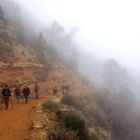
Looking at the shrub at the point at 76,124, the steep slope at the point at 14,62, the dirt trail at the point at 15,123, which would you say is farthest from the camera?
the steep slope at the point at 14,62

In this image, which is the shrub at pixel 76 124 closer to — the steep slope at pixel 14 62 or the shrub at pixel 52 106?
the shrub at pixel 52 106

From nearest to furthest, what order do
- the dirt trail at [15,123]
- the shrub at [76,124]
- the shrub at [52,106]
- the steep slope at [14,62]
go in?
the dirt trail at [15,123]
the shrub at [76,124]
the shrub at [52,106]
the steep slope at [14,62]

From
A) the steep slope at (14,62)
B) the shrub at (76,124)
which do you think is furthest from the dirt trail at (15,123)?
the steep slope at (14,62)

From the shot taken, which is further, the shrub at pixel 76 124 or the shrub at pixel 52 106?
the shrub at pixel 52 106

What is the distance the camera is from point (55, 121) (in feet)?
68.1

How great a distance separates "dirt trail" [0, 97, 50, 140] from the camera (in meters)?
17.4

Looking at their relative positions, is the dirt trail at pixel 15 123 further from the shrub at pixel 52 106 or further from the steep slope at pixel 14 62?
the steep slope at pixel 14 62

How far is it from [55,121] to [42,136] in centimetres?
373

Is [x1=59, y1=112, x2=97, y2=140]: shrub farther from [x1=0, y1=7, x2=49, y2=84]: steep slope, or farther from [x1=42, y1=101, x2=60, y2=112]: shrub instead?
[x1=0, y1=7, x2=49, y2=84]: steep slope

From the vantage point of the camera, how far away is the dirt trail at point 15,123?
17.4m

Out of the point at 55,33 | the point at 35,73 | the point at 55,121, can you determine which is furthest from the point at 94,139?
the point at 55,33

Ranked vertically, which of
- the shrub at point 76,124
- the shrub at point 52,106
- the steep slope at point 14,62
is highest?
the steep slope at point 14,62

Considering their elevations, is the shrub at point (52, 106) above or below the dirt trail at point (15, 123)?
above

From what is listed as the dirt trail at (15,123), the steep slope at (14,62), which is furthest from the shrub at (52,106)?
the steep slope at (14,62)
